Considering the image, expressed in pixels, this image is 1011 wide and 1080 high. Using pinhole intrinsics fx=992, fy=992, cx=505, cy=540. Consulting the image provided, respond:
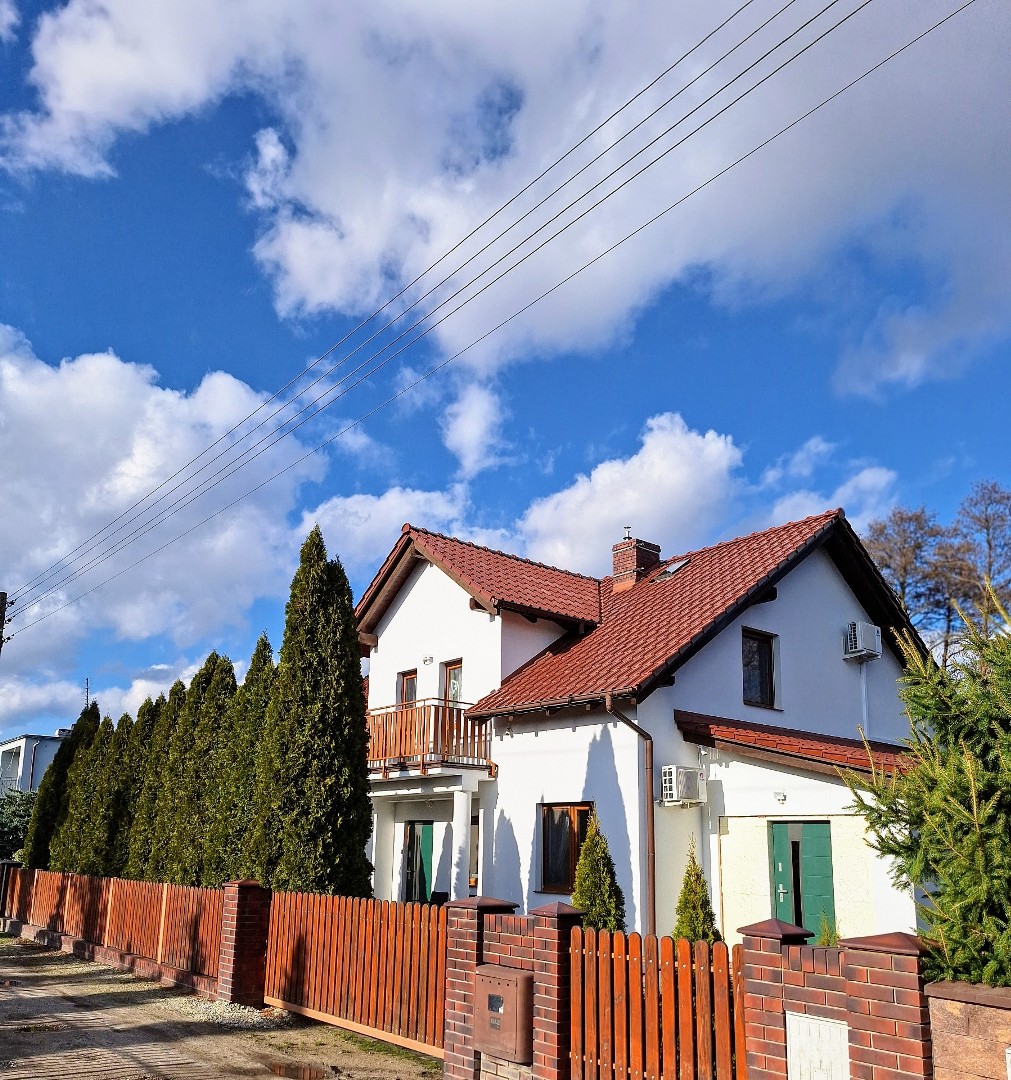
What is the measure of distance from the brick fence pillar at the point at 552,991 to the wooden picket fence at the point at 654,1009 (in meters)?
0.07

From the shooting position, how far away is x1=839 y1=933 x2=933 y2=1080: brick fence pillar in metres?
4.61

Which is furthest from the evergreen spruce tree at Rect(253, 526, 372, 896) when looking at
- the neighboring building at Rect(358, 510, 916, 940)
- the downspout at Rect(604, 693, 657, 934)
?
the downspout at Rect(604, 693, 657, 934)

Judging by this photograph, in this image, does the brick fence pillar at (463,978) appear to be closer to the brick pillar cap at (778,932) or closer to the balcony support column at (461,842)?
the brick pillar cap at (778,932)

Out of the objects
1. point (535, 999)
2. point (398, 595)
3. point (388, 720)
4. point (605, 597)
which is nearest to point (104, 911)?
point (388, 720)

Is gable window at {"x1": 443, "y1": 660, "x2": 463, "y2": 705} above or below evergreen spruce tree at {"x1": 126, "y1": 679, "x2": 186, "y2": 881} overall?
above

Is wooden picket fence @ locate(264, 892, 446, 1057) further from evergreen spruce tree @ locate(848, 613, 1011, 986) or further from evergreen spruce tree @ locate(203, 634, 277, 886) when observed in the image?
evergreen spruce tree @ locate(848, 613, 1011, 986)

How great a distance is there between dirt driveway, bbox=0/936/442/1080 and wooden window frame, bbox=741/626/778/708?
8.61 m

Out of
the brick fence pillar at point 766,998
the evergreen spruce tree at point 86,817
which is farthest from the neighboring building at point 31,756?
the brick fence pillar at point 766,998

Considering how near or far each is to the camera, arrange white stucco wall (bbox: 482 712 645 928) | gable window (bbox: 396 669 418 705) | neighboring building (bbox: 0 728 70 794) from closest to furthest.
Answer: white stucco wall (bbox: 482 712 645 928) < gable window (bbox: 396 669 418 705) < neighboring building (bbox: 0 728 70 794)

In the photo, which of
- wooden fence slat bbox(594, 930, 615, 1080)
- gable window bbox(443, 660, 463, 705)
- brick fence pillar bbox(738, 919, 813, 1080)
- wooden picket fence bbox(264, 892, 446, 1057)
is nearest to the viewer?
brick fence pillar bbox(738, 919, 813, 1080)

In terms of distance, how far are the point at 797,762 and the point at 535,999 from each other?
21.1 feet

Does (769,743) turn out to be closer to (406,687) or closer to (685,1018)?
(685,1018)

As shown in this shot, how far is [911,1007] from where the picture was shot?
4629 millimetres

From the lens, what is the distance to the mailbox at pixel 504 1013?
7.04 m
